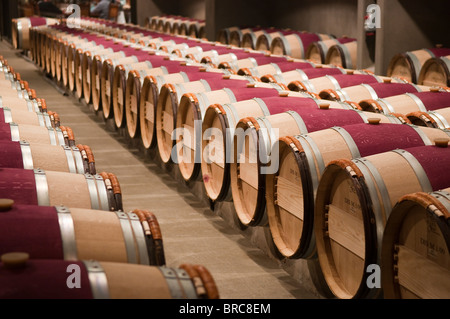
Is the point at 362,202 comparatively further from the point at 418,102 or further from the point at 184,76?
the point at 184,76

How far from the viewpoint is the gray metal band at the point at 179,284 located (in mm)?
2043

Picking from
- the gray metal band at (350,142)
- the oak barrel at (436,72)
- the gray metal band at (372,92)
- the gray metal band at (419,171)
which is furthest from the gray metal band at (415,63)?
the gray metal band at (419,171)

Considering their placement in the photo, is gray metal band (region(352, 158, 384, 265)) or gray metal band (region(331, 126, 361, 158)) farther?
gray metal band (region(331, 126, 361, 158))

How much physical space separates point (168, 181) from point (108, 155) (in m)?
1.29

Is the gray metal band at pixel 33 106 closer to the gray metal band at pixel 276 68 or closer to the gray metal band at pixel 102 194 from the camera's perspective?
the gray metal band at pixel 102 194

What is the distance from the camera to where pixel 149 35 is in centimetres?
1339

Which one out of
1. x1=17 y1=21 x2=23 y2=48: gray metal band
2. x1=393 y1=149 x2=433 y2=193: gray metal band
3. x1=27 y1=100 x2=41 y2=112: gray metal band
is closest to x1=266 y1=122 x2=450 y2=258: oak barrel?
x1=393 y1=149 x2=433 y2=193: gray metal band

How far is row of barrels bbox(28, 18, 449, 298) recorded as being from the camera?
329cm

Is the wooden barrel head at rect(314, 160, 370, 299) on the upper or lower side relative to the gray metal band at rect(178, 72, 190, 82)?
lower

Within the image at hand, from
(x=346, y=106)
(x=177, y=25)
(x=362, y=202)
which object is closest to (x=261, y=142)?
(x=346, y=106)

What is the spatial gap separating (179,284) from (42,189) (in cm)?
118

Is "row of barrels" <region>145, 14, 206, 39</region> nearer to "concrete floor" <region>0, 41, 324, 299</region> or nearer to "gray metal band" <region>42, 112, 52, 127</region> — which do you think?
"concrete floor" <region>0, 41, 324, 299</region>

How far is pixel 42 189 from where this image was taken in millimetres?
3033
